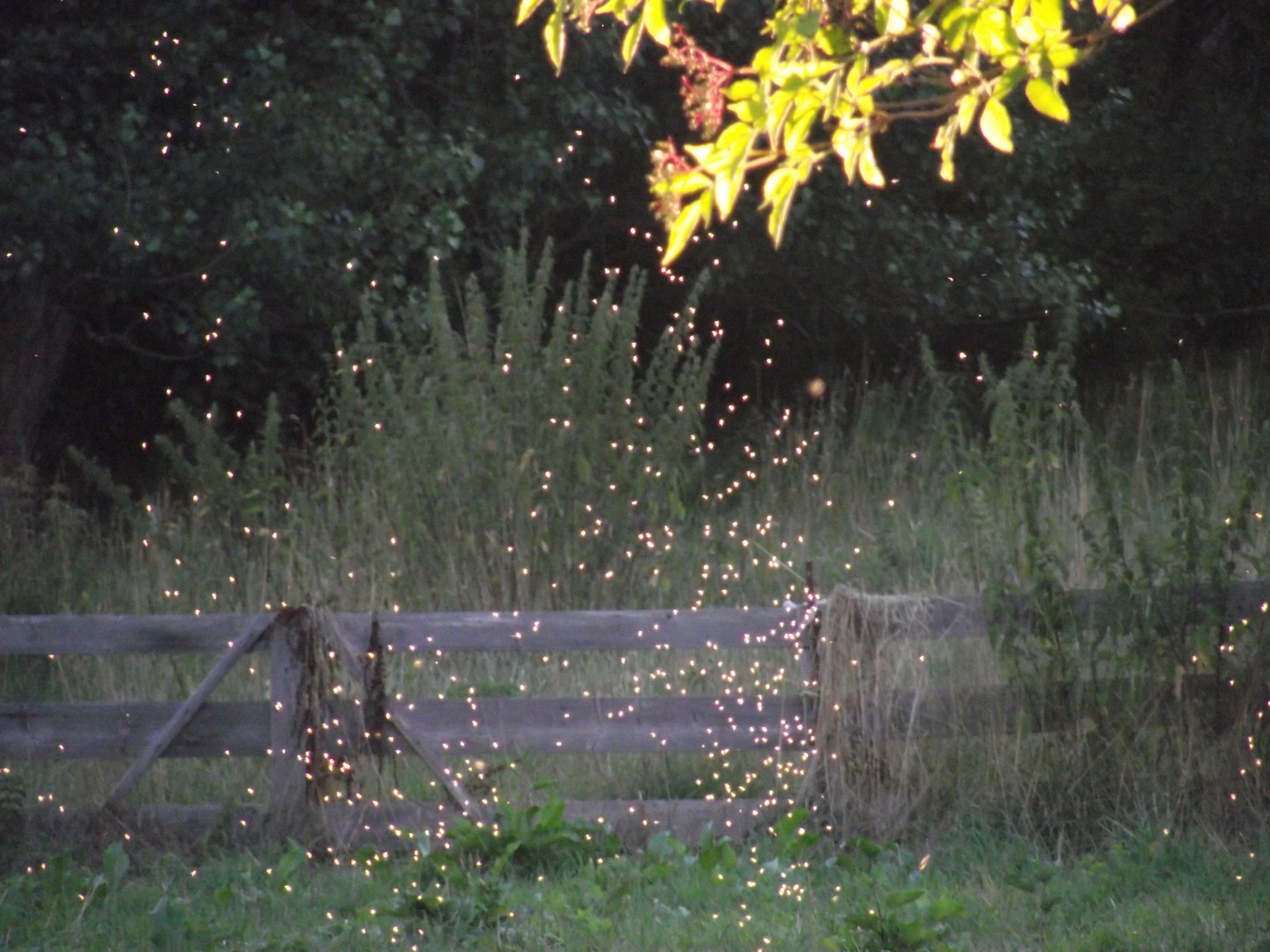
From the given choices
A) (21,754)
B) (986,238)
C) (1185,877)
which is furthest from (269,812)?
(986,238)

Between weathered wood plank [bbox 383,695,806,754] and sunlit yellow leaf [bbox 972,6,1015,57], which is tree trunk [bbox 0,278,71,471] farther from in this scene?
sunlit yellow leaf [bbox 972,6,1015,57]

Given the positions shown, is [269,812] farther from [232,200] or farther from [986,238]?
[986,238]

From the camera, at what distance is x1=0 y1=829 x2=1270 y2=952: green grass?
489 centimetres

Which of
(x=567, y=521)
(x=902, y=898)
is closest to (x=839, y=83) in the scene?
(x=902, y=898)

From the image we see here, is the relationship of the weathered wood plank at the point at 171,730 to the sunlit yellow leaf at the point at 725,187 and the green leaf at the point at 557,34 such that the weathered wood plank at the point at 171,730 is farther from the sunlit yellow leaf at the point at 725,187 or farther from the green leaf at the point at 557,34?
the sunlit yellow leaf at the point at 725,187

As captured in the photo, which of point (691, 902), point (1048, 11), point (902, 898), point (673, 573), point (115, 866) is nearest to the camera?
point (1048, 11)

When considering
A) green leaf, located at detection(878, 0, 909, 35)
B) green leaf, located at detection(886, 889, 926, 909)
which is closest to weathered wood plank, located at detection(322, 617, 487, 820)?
green leaf, located at detection(886, 889, 926, 909)

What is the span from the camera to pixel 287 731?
6.16 m

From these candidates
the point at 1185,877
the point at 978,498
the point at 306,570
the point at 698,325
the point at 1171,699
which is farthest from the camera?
the point at 698,325

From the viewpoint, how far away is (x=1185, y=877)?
5.46 metres

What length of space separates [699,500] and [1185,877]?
6.31 m

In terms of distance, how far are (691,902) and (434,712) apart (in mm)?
1472

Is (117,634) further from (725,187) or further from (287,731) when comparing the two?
(725,187)

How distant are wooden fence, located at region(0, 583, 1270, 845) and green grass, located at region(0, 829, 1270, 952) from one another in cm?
32
